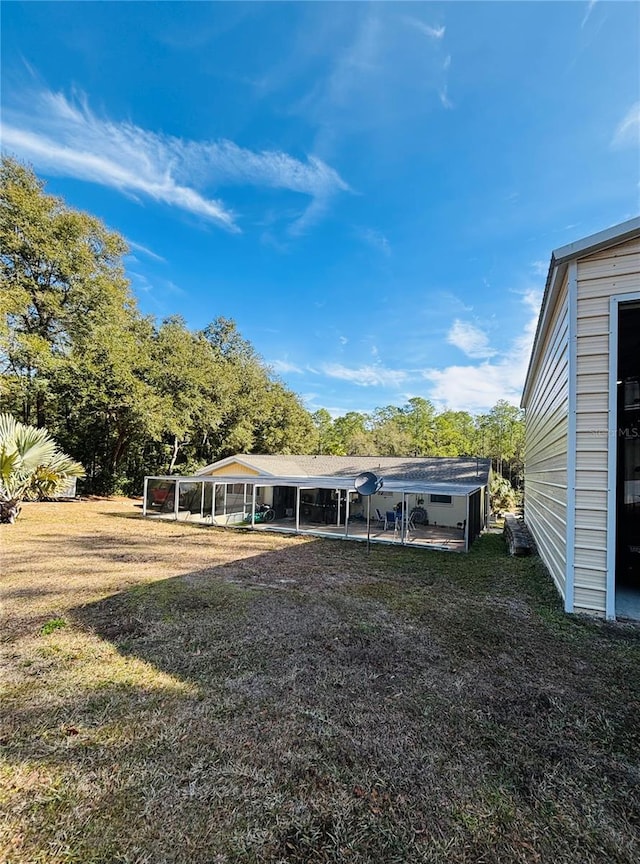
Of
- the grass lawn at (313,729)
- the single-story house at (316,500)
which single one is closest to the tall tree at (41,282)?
the single-story house at (316,500)

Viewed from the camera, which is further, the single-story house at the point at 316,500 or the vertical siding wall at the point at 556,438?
the single-story house at the point at 316,500

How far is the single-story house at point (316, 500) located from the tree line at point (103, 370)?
577 cm

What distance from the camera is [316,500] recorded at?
1598 centimetres

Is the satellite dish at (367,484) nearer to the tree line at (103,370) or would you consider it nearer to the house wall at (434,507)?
the house wall at (434,507)

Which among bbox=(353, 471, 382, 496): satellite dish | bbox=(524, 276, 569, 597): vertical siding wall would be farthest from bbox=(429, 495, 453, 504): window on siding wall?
bbox=(524, 276, 569, 597): vertical siding wall

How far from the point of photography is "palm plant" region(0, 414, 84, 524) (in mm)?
9992

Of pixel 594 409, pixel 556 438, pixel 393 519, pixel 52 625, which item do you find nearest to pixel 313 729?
pixel 52 625

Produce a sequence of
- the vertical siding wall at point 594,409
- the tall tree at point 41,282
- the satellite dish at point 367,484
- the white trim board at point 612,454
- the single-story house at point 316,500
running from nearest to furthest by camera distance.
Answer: the white trim board at point 612,454
the vertical siding wall at point 594,409
the satellite dish at point 367,484
the single-story house at point 316,500
the tall tree at point 41,282

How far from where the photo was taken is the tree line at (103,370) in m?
16.8

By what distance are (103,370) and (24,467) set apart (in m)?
8.57

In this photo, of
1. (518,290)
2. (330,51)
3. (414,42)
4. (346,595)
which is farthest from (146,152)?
(518,290)

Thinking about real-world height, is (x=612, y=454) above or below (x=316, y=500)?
above

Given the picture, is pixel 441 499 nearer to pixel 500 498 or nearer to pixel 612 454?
pixel 500 498

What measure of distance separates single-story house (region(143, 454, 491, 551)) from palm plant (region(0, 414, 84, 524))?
3814mm
